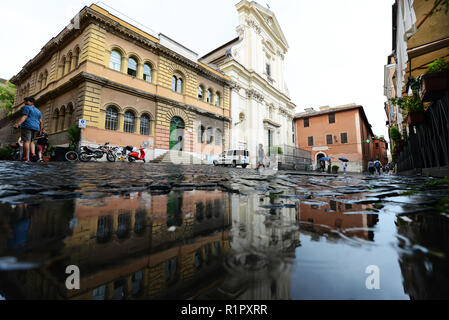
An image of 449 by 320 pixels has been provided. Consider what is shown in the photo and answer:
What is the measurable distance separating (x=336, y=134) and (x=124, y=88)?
82.8ft

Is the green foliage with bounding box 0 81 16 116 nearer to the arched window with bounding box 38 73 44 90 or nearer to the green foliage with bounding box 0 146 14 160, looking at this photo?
the arched window with bounding box 38 73 44 90

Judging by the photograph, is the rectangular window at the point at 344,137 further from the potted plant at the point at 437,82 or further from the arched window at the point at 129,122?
the potted plant at the point at 437,82

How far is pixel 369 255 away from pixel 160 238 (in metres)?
0.66

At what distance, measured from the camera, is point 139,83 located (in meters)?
13.9

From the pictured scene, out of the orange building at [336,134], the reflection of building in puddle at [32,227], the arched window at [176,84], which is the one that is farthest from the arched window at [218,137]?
the reflection of building in puddle at [32,227]

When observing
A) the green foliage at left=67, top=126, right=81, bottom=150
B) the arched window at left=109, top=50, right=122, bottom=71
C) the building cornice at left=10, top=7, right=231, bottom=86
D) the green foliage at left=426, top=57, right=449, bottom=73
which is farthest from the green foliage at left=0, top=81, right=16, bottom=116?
the green foliage at left=426, top=57, right=449, bottom=73

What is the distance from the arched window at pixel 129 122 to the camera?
13.3 m

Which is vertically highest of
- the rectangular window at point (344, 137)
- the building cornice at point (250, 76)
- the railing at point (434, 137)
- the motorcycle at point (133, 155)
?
the building cornice at point (250, 76)

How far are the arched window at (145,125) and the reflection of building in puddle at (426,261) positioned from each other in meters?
14.8

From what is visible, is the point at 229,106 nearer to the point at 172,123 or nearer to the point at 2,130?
the point at 172,123

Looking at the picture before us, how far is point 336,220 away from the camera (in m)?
1.04

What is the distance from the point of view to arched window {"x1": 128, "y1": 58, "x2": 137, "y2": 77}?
45.4ft

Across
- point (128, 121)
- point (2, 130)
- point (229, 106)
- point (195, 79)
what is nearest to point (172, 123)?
point (128, 121)

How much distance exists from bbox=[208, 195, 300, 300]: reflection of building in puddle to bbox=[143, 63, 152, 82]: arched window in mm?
15922
